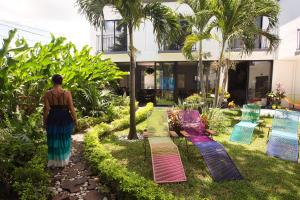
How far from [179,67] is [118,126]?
10.1 metres

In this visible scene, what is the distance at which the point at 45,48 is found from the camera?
7.57 m

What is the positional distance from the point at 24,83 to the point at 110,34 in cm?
1176

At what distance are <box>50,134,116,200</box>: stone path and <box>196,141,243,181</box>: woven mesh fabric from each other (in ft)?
6.88

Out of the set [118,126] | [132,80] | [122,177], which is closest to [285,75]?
[118,126]

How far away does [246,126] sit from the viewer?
8.65 metres

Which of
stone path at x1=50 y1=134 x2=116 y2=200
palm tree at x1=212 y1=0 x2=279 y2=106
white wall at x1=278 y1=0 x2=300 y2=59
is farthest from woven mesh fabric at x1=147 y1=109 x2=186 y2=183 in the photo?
white wall at x1=278 y1=0 x2=300 y2=59

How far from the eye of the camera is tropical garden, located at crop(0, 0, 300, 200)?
447cm

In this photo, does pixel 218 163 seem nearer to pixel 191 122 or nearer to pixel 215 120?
pixel 191 122

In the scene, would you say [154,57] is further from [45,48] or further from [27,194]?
[27,194]

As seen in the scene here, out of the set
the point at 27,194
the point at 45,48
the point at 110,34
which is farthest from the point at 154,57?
the point at 27,194

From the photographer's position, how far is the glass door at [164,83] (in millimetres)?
18703

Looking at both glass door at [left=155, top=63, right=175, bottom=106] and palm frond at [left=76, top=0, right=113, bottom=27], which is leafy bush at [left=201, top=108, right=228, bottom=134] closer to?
palm frond at [left=76, top=0, right=113, bottom=27]

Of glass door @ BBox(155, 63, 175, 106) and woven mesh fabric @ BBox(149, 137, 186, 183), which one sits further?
glass door @ BBox(155, 63, 175, 106)

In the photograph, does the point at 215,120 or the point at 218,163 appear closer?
the point at 218,163
